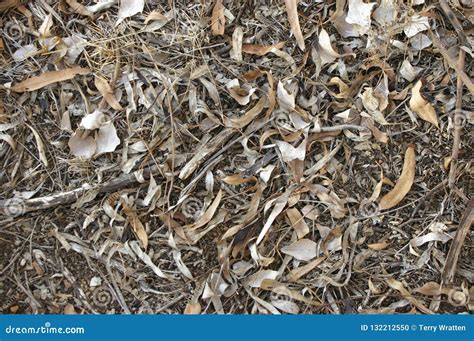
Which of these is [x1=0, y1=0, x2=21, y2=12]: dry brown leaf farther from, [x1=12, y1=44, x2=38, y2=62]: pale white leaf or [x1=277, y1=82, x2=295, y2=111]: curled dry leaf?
[x1=277, y1=82, x2=295, y2=111]: curled dry leaf

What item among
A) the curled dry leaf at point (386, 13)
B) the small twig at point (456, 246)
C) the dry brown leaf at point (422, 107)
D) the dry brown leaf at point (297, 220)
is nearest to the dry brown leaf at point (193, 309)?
the dry brown leaf at point (297, 220)

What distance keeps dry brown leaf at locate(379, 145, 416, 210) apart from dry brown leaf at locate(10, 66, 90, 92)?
72 cm

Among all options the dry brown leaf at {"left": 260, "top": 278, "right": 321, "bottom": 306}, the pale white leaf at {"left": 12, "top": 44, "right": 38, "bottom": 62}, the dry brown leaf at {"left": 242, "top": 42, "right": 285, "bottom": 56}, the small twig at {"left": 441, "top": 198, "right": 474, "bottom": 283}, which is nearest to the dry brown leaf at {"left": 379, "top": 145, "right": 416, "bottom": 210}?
the small twig at {"left": 441, "top": 198, "right": 474, "bottom": 283}

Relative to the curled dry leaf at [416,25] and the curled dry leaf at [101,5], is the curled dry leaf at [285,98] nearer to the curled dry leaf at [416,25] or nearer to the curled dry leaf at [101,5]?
the curled dry leaf at [416,25]

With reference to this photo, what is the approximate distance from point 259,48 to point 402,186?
434 millimetres

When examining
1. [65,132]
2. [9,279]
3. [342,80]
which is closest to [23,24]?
[65,132]

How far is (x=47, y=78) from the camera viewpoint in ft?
4.58

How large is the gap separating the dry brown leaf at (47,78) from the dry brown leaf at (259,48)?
0.36 metres

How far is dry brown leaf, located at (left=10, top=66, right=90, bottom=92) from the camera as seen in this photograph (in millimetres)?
1393

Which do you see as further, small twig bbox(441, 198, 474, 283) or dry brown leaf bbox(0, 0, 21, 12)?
dry brown leaf bbox(0, 0, 21, 12)

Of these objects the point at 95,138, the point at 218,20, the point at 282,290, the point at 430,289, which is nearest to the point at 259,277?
the point at 282,290

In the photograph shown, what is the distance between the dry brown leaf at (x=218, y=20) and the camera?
1.38m

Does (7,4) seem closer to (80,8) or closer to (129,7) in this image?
(80,8)

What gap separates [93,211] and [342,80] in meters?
0.62
